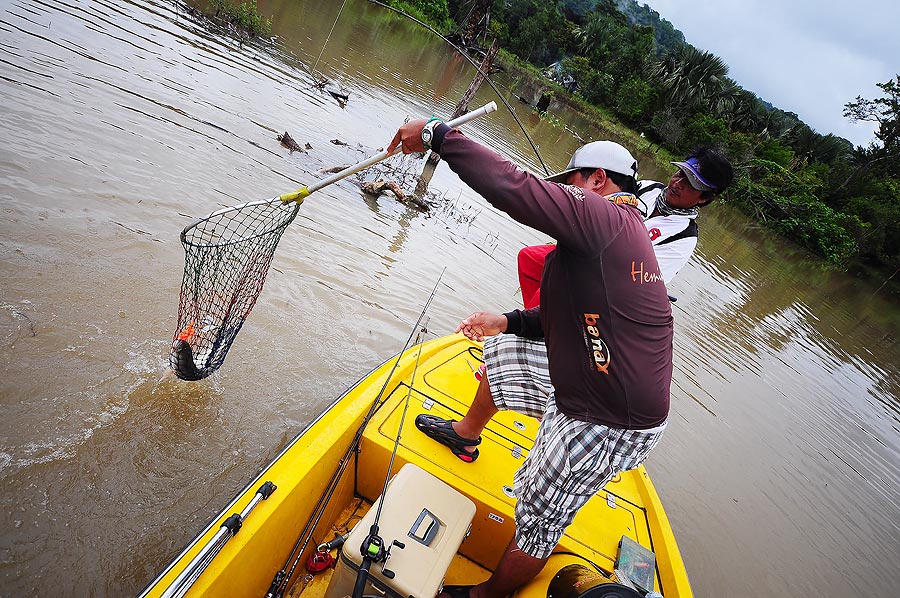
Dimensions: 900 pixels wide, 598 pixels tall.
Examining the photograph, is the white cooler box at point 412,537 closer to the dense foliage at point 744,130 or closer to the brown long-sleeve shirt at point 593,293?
the brown long-sleeve shirt at point 593,293

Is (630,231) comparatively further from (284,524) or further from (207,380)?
(207,380)

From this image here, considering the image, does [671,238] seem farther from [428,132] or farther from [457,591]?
[457,591]

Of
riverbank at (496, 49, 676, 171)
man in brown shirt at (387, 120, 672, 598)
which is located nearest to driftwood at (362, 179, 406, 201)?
man in brown shirt at (387, 120, 672, 598)

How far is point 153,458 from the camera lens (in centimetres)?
296

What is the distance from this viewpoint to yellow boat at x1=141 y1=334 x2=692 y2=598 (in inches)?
69.9

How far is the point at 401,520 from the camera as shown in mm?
1992

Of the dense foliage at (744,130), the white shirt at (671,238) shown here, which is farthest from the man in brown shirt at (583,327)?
the dense foliage at (744,130)

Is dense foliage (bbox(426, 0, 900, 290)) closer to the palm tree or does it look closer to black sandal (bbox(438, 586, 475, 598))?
the palm tree

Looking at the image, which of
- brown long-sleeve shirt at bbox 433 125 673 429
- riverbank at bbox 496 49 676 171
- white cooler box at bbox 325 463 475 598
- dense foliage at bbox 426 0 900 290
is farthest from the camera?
riverbank at bbox 496 49 676 171

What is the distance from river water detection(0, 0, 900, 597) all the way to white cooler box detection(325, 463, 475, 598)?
1.44 meters

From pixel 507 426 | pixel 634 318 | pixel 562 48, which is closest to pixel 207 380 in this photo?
pixel 507 426

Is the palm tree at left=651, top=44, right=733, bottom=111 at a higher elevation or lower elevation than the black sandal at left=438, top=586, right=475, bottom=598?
higher

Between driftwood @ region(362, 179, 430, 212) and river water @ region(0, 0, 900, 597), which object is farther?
driftwood @ region(362, 179, 430, 212)

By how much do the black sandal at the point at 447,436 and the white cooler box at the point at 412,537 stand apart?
53 centimetres
